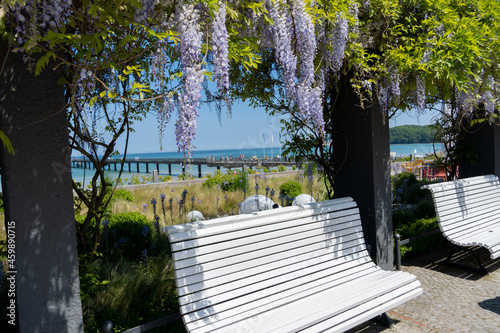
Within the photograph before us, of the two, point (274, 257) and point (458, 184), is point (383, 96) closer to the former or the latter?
point (458, 184)

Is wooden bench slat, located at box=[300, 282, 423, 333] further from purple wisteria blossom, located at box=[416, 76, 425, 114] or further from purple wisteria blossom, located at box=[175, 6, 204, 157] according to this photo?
purple wisteria blossom, located at box=[416, 76, 425, 114]

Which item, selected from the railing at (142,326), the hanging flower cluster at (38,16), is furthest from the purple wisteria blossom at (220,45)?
the railing at (142,326)

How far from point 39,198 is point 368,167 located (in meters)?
3.31

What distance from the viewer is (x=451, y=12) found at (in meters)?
3.96

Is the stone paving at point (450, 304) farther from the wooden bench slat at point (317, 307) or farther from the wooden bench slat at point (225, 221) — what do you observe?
the wooden bench slat at point (225, 221)

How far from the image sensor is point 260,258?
9.43ft

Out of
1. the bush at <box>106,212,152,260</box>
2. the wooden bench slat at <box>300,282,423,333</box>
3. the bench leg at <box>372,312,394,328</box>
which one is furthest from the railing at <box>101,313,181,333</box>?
the bush at <box>106,212,152,260</box>

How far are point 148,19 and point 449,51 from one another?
3031mm

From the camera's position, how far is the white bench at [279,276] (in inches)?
96.8

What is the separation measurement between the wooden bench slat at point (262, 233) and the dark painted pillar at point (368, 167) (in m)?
0.65

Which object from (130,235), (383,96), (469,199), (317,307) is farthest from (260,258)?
(469,199)

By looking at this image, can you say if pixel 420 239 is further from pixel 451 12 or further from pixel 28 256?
pixel 28 256

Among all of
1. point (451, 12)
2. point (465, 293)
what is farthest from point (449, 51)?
point (465, 293)

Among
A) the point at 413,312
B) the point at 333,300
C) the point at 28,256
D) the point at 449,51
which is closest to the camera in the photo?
the point at 28,256
